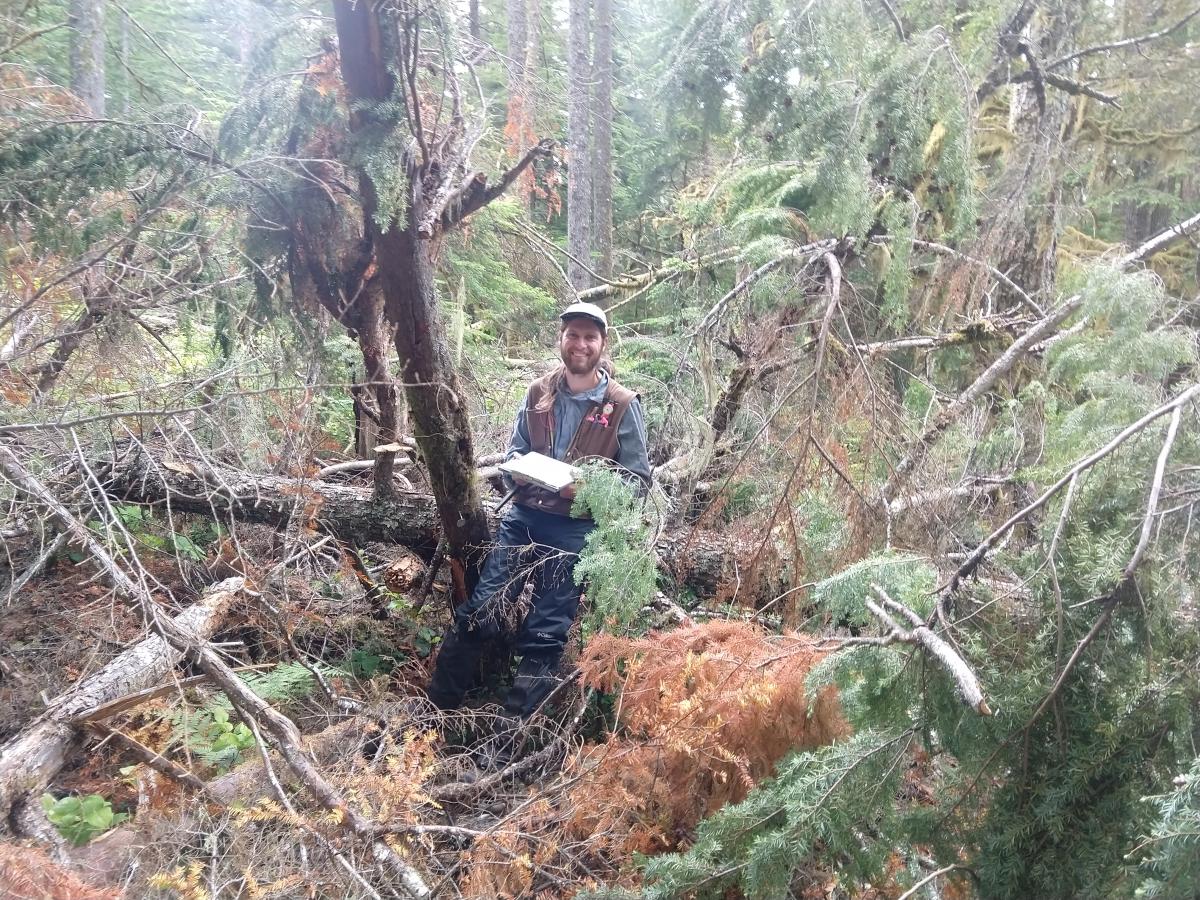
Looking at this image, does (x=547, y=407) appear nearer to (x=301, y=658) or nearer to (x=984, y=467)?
(x=301, y=658)

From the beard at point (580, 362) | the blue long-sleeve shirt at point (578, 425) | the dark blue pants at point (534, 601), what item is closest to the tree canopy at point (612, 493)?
the dark blue pants at point (534, 601)

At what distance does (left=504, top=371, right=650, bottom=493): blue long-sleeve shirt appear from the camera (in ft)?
13.7

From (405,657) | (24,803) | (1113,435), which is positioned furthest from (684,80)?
(24,803)

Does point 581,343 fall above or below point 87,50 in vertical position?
below

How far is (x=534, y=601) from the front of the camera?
4.32m

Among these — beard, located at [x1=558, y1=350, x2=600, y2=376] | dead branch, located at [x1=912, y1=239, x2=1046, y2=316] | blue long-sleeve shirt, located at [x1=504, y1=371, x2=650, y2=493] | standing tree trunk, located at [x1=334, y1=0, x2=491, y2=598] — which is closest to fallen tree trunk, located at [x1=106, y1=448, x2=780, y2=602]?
standing tree trunk, located at [x1=334, y1=0, x2=491, y2=598]

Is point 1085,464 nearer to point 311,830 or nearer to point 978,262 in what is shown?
point 311,830

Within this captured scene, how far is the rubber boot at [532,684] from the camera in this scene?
13.9 feet

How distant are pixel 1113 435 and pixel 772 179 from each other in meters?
4.76

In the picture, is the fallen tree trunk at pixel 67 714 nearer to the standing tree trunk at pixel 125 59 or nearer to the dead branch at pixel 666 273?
the standing tree trunk at pixel 125 59

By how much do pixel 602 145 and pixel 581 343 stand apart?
10.2 m

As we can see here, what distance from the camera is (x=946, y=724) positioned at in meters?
Result: 1.98

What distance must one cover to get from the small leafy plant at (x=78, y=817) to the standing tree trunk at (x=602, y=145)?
33.6 ft

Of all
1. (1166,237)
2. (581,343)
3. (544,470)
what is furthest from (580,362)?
(1166,237)
